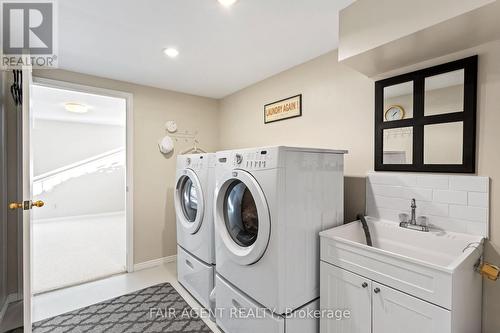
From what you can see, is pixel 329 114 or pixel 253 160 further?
pixel 329 114

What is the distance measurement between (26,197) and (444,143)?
2636 mm

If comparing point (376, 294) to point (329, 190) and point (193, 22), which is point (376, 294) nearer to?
point (329, 190)

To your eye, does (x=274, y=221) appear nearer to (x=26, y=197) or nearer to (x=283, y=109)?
(x=283, y=109)

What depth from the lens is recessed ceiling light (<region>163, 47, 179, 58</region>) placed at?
1987 millimetres

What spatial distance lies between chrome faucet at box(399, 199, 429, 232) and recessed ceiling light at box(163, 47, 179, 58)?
7.06ft

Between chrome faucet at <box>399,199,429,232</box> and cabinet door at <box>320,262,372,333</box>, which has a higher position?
chrome faucet at <box>399,199,429,232</box>

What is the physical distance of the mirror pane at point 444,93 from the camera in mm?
1379

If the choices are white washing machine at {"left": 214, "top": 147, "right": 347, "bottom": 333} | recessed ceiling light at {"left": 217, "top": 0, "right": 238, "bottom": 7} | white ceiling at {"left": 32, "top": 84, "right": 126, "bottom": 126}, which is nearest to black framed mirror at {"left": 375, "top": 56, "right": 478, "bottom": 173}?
white washing machine at {"left": 214, "top": 147, "right": 347, "bottom": 333}

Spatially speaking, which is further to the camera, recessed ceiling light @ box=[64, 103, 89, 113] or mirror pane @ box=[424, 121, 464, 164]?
recessed ceiling light @ box=[64, 103, 89, 113]

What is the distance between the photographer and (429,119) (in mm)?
1490

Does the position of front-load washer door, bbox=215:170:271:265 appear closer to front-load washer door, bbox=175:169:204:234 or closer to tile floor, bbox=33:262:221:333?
front-load washer door, bbox=175:169:204:234

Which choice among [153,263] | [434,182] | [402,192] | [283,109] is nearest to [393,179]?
[402,192]

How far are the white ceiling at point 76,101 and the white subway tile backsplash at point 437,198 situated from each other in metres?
2.93

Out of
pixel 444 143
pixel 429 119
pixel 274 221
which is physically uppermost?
pixel 429 119
